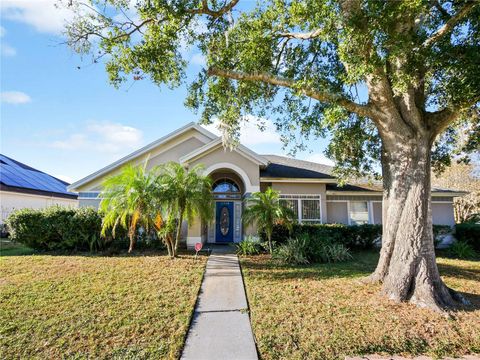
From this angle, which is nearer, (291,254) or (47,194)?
(291,254)

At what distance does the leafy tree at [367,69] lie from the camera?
6.59 meters

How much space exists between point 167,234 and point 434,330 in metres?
9.34

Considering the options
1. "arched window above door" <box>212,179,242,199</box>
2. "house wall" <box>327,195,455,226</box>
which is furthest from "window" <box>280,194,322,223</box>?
"arched window above door" <box>212,179,242,199</box>

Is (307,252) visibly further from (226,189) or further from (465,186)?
(465,186)

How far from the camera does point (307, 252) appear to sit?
1191 cm

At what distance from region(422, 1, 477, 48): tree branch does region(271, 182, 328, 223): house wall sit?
34.5 feet

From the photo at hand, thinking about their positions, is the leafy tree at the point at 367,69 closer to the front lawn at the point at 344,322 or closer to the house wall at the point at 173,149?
the front lawn at the point at 344,322

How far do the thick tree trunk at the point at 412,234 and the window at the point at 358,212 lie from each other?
396 inches

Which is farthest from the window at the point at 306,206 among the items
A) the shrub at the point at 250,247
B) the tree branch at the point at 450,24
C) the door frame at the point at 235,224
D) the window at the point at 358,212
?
the tree branch at the point at 450,24

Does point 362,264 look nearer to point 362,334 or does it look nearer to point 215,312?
point 362,334

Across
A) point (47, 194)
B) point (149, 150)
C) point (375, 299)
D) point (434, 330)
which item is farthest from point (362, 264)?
point (47, 194)

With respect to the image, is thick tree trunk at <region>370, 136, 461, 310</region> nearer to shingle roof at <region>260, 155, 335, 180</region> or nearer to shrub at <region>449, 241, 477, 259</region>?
shrub at <region>449, 241, 477, 259</region>

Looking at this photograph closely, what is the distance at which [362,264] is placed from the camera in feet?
36.7

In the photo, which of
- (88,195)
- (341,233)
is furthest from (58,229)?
(341,233)
